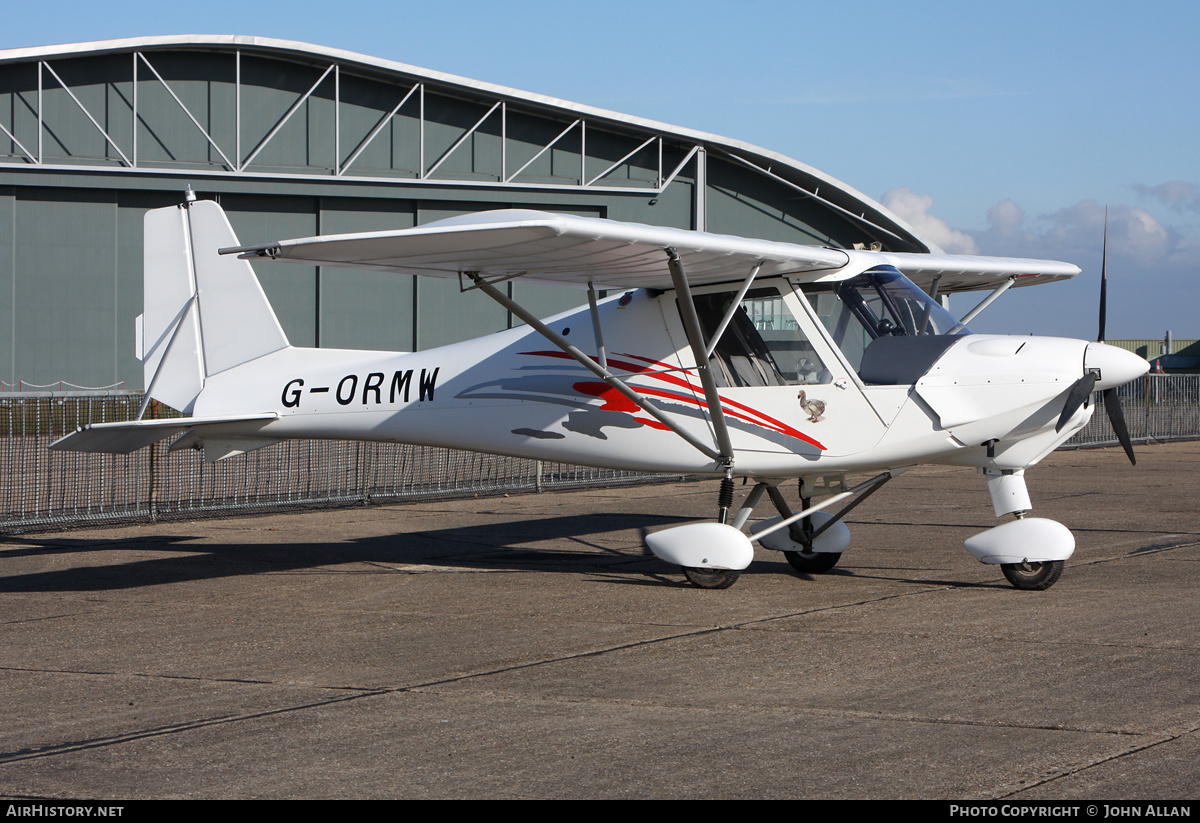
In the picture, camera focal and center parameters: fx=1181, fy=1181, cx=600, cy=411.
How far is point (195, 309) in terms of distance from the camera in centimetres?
1056

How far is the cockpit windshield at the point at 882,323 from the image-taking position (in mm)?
8133

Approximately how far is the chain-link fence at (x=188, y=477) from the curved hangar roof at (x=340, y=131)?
14.4 metres

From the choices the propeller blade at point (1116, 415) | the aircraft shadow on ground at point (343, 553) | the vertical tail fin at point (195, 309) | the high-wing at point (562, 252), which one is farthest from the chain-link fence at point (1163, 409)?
the vertical tail fin at point (195, 309)

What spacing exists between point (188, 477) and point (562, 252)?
8.79m

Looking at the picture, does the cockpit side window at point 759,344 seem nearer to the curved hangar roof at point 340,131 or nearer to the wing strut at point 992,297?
the wing strut at point 992,297

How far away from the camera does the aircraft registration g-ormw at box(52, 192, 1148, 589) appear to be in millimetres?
7707

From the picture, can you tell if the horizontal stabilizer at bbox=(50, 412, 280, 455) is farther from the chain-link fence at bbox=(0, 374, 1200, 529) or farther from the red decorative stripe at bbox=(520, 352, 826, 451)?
the chain-link fence at bbox=(0, 374, 1200, 529)

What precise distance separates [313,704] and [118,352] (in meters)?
27.8

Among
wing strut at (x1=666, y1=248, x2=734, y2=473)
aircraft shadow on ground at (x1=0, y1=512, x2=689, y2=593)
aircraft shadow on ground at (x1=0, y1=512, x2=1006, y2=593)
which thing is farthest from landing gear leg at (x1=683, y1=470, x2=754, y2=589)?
aircraft shadow on ground at (x1=0, y1=512, x2=689, y2=593)

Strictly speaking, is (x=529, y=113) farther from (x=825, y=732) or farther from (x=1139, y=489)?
(x=825, y=732)

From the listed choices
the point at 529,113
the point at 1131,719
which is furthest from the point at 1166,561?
the point at 529,113

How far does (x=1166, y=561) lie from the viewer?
9508mm

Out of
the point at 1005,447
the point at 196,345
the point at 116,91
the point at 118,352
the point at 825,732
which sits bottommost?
the point at 825,732

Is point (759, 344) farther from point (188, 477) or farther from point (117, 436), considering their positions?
point (188, 477)
